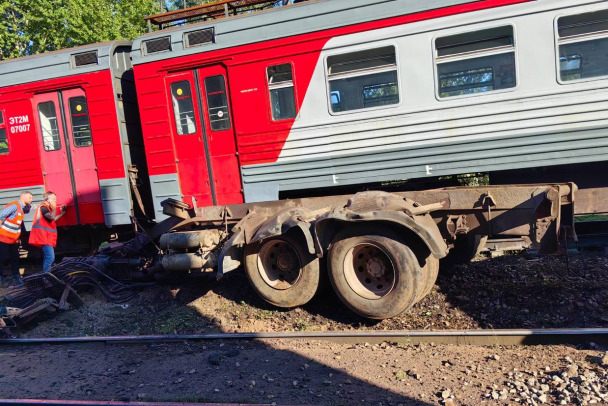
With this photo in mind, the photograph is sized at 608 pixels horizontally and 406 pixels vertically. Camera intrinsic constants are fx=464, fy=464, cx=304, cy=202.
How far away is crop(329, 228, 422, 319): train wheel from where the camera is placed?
17.4 ft

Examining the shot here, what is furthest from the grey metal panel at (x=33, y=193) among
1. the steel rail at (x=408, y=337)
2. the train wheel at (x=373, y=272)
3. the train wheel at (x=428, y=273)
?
the train wheel at (x=428, y=273)

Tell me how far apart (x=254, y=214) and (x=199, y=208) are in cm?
93

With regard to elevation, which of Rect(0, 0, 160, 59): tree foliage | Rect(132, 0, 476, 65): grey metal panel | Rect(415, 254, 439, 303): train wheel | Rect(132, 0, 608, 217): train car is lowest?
Rect(415, 254, 439, 303): train wheel

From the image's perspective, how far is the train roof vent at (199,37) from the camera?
22.6 feet

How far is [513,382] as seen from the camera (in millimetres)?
3885

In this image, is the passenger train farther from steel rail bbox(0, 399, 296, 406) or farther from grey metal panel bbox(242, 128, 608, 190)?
steel rail bbox(0, 399, 296, 406)

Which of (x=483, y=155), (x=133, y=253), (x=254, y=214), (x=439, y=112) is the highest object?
(x=439, y=112)

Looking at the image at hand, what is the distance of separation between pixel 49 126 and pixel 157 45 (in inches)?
108

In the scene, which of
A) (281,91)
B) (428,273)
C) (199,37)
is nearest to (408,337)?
(428,273)

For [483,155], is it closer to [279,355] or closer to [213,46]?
[279,355]

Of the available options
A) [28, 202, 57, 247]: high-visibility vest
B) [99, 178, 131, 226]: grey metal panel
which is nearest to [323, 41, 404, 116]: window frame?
[99, 178, 131, 226]: grey metal panel

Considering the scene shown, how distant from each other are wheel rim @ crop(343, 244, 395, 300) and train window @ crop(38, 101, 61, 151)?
19.0 ft

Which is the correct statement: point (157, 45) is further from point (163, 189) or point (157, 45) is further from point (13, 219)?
point (13, 219)

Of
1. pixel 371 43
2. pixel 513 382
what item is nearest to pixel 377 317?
pixel 513 382
